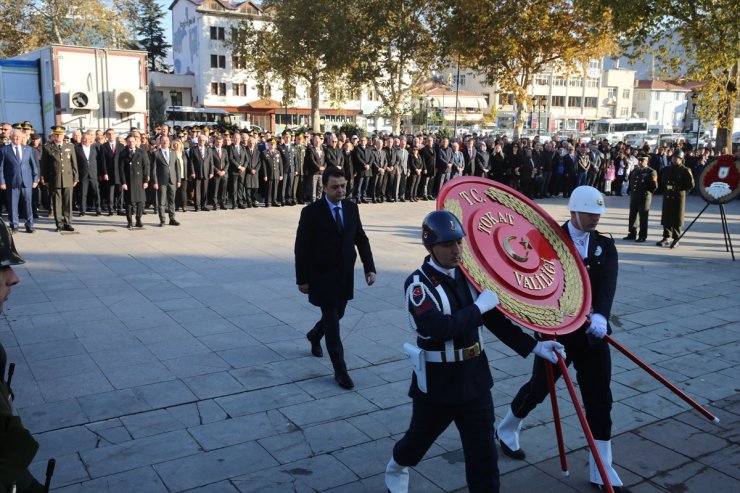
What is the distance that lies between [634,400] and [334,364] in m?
2.73

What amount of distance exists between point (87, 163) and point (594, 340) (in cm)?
1327

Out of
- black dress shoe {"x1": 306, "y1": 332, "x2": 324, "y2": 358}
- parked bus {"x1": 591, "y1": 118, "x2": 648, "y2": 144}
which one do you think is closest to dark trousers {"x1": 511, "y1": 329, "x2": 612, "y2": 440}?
black dress shoe {"x1": 306, "y1": 332, "x2": 324, "y2": 358}

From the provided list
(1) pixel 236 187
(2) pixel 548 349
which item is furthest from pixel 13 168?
(2) pixel 548 349

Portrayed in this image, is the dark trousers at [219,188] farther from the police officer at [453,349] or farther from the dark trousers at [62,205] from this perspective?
the police officer at [453,349]

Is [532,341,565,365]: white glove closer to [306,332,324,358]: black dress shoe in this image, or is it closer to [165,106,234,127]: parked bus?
[306,332,324,358]: black dress shoe

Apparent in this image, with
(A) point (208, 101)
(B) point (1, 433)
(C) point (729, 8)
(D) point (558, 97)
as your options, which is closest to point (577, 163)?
(C) point (729, 8)

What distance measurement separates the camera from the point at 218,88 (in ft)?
209

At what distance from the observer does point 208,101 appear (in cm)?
6334

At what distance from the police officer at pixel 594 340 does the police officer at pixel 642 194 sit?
10272mm

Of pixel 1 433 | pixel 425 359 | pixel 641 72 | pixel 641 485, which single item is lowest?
pixel 641 485

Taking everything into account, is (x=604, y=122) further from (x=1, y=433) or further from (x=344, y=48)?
(x=1, y=433)

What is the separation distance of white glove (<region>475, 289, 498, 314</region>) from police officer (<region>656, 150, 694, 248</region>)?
1189 cm

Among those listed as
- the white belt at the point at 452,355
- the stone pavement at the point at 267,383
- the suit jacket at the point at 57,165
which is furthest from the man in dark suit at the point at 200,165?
the white belt at the point at 452,355

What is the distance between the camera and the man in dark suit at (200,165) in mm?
16031
